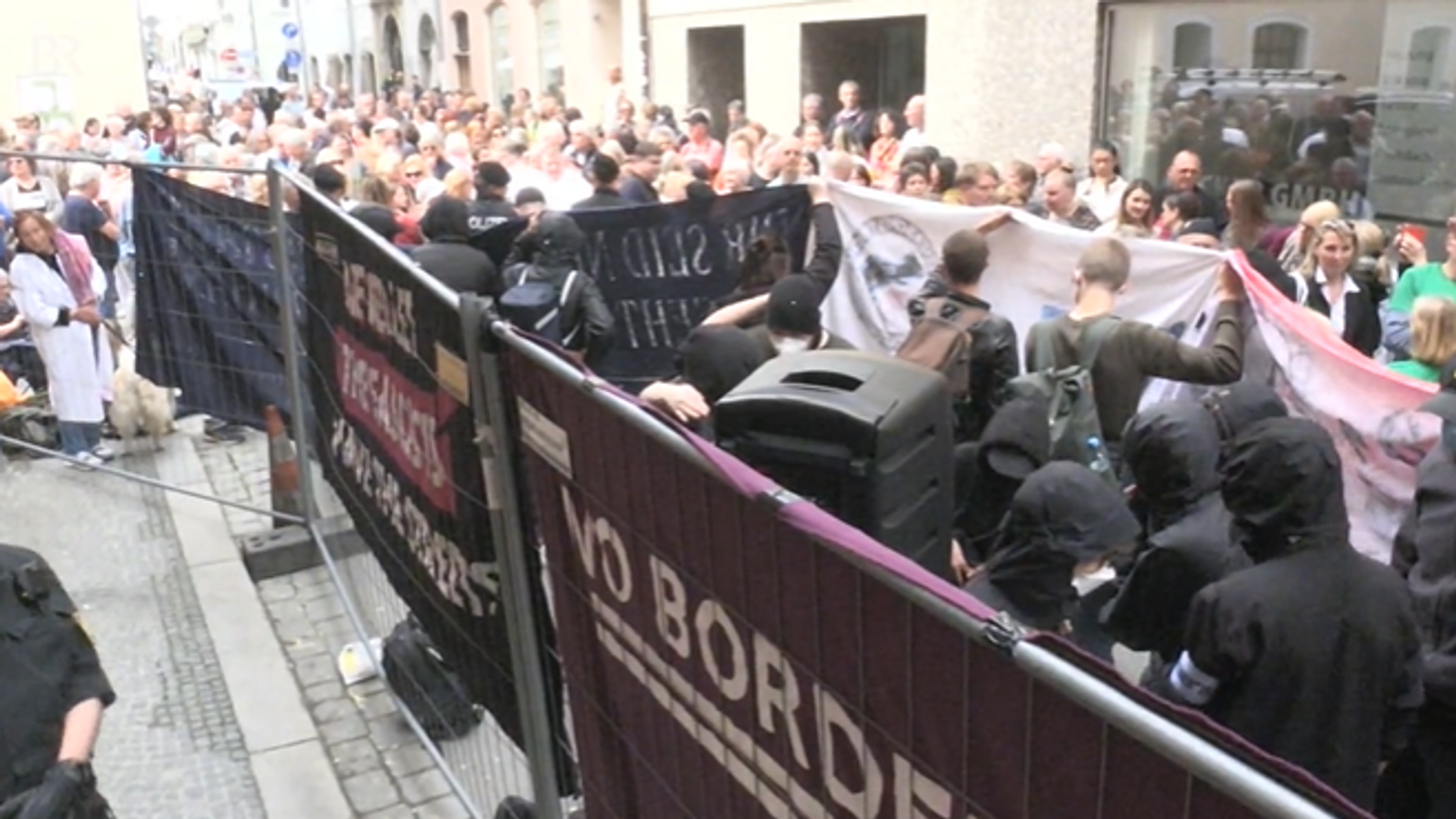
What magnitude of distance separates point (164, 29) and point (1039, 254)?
96090 mm

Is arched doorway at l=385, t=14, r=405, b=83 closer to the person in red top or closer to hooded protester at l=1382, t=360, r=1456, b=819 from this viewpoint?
the person in red top

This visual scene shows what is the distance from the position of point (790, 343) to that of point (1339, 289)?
3.32m

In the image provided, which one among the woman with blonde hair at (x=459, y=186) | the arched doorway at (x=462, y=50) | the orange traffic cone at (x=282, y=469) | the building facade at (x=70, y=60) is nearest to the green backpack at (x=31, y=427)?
the orange traffic cone at (x=282, y=469)

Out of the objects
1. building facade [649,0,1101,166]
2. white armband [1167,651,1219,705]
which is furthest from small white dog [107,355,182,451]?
building facade [649,0,1101,166]

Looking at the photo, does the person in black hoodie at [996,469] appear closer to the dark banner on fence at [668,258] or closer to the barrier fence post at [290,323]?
the barrier fence post at [290,323]

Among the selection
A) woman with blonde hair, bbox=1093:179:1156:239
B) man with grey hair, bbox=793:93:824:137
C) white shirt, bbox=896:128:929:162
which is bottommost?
woman with blonde hair, bbox=1093:179:1156:239

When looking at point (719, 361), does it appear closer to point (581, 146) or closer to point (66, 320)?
point (66, 320)

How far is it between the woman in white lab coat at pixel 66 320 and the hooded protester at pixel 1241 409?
6.75 m

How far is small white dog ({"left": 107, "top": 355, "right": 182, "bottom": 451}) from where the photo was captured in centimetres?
874

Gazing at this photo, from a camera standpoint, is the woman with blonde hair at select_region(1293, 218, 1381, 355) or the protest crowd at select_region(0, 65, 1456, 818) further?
the woman with blonde hair at select_region(1293, 218, 1381, 355)

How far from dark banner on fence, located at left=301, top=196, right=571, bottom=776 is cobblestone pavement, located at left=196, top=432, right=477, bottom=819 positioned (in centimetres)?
85

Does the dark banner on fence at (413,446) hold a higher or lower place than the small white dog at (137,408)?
higher

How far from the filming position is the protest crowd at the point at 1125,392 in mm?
2945

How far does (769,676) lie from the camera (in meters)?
1.93
